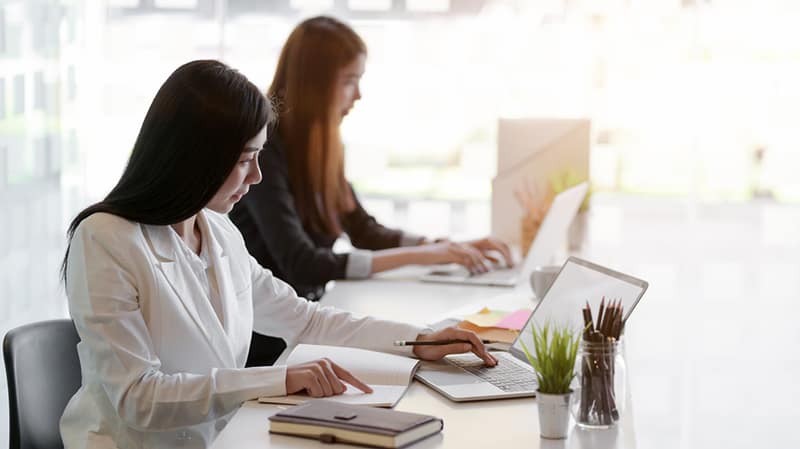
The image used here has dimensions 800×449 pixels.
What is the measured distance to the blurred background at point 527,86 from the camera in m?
4.75

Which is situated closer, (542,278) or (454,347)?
(454,347)

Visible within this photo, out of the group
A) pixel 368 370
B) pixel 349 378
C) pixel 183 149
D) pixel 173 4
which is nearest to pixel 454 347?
pixel 368 370

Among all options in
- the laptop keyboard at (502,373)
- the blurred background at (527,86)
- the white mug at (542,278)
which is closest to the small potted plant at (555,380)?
the laptop keyboard at (502,373)

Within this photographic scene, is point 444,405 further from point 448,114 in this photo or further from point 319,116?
point 448,114

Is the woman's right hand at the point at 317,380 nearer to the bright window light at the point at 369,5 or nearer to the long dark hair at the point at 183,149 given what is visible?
the long dark hair at the point at 183,149

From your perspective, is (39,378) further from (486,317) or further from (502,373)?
(486,317)

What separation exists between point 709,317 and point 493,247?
2202 mm

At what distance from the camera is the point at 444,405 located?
5.88 feet

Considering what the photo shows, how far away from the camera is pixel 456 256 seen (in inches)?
125

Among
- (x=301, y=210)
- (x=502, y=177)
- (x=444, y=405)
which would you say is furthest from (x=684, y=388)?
(x=444, y=405)

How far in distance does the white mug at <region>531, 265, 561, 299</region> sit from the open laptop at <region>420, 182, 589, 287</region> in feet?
0.76

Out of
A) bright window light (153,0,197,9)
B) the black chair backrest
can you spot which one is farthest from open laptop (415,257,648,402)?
bright window light (153,0,197,9)

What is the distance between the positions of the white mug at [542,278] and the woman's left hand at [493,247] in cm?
49

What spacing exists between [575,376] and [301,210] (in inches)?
65.0
